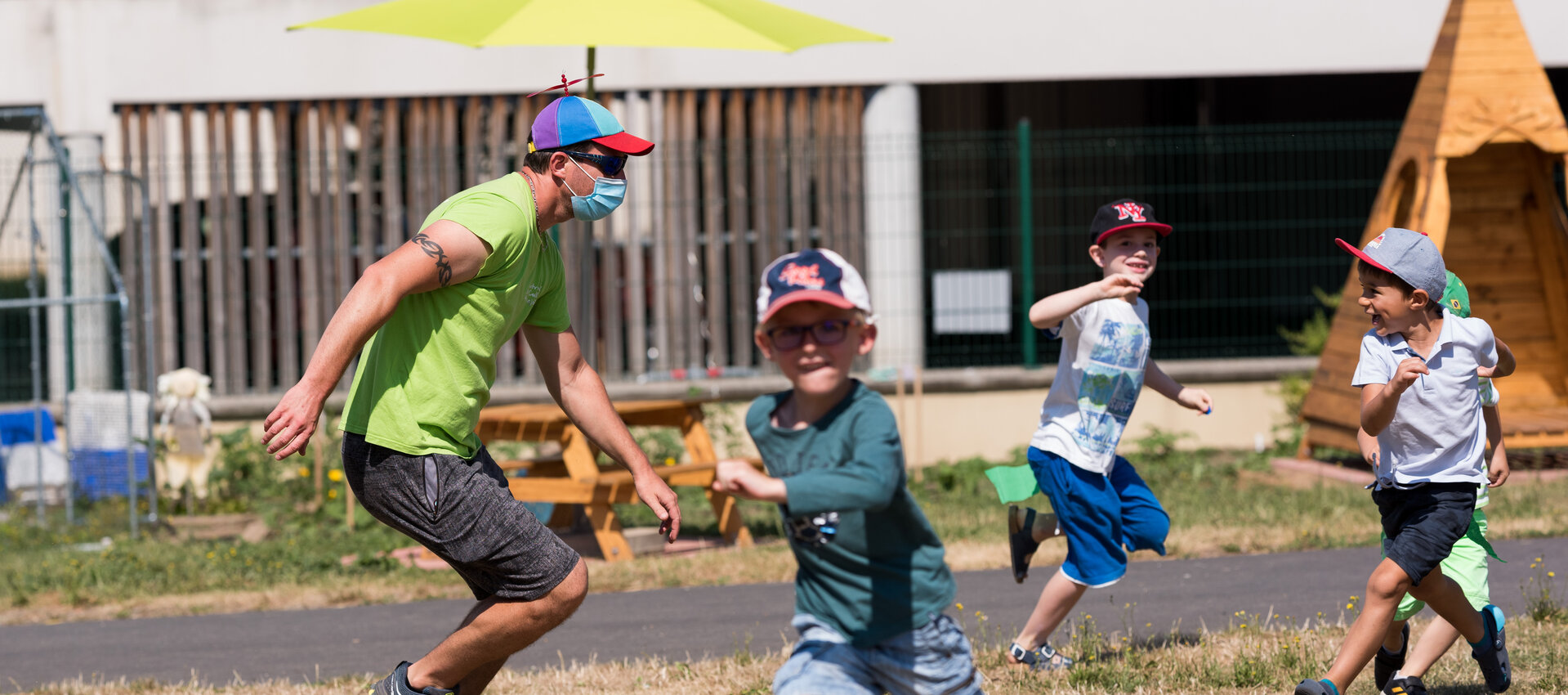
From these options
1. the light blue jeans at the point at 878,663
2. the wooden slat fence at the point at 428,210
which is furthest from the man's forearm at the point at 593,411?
the wooden slat fence at the point at 428,210

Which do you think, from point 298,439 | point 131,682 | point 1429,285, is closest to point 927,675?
point 298,439

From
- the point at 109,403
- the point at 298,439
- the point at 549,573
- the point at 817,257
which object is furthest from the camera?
the point at 109,403

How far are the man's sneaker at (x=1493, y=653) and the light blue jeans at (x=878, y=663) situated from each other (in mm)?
1879

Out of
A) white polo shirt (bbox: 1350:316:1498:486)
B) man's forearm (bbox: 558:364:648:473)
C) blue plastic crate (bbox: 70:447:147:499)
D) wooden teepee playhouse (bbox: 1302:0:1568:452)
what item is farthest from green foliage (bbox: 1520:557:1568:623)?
blue plastic crate (bbox: 70:447:147:499)

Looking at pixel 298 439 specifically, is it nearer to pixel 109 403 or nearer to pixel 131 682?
pixel 131 682

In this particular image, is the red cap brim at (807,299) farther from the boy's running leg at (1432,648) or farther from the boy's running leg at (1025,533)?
the boy's running leg at (1432,648)

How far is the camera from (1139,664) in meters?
4.88

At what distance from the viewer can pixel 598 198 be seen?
3.89 m

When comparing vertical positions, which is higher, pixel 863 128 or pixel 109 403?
pixel 863 128

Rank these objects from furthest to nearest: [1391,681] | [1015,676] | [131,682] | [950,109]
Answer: [950,109], [131,682], [1015,676], [1391,681]

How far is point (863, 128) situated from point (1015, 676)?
7316mm

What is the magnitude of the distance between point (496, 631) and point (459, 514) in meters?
0.33

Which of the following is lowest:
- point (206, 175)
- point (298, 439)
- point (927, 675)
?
point (927, 675)

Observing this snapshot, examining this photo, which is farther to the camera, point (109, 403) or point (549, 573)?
point (109, 403)
